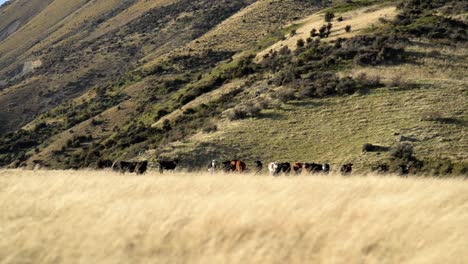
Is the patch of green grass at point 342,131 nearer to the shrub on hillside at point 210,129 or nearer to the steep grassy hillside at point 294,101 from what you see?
the steep grassy hillside at point 294,101

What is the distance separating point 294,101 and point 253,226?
32.5 meters

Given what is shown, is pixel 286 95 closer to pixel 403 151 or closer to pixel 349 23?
pixel 403 151

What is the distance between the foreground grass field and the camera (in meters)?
6.90

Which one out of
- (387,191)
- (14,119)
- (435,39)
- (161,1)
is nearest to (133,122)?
(435,39)

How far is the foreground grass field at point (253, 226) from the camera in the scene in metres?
6.90

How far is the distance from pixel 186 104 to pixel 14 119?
60476 millimetres

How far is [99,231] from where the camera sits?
8.15 meters

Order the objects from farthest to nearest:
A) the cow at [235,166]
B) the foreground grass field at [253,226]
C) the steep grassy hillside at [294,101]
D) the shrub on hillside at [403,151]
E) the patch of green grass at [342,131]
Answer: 1. the steep grassy hillside at [294,101]
2. the patch of green grass at [342,131]
3. the shrub on hillside at [403,151]
4. the cow at [235,166]
5. the foreground grass field at [253,226]

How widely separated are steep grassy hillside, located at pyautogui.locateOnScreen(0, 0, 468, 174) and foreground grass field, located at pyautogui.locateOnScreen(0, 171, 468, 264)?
18.1 meters

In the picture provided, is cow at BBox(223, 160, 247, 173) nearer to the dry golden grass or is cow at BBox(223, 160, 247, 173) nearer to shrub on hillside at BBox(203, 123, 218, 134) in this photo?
shrub on hillside at BBox(203, 123, 218, 134)

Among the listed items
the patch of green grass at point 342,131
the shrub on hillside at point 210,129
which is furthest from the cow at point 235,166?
the shrub on hillside at point 210,129

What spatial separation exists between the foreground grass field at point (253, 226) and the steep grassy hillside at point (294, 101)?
18.1 metres

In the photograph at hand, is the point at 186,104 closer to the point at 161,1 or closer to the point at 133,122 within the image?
the point at 133,122

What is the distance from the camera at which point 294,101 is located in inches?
1563
